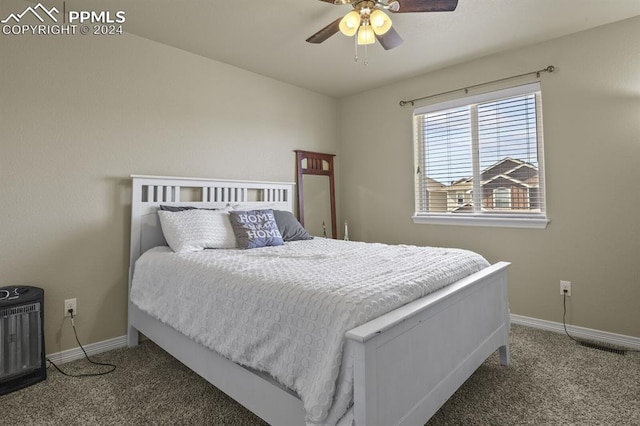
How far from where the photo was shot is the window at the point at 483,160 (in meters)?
2.98

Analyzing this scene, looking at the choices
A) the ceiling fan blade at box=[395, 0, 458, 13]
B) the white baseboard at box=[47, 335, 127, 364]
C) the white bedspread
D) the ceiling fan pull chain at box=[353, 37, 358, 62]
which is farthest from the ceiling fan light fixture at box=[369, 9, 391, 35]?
the white baseboard at box=[47, 335, 127, 364]

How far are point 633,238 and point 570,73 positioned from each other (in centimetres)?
138

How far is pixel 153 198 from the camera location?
271 centimetres

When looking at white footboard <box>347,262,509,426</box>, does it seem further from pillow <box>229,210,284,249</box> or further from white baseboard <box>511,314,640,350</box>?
pillow <box>229,210,284,249</box>

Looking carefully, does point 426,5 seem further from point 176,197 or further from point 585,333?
point 585,333

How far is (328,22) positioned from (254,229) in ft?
5.53

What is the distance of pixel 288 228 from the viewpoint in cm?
309

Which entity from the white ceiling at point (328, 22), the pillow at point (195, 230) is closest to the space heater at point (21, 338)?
the pillow at point (195, 230)

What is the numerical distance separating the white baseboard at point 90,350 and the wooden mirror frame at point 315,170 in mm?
2076

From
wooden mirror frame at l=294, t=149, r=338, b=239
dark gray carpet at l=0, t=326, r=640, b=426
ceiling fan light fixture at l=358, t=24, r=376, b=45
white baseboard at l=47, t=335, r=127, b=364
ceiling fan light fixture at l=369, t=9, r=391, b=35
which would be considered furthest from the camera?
wooden mirror frame at l=294, t=149, r=338, b=239

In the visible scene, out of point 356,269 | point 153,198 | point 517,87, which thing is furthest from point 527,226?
point 153,198

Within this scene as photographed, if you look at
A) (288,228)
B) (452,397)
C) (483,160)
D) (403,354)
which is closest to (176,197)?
(288,228)

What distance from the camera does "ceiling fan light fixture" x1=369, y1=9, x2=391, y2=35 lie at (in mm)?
1980

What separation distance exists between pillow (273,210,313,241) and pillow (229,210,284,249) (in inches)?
5.5
